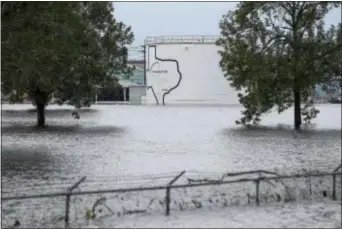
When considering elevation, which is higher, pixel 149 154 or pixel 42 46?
pixel 42 46

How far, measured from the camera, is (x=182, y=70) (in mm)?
38438

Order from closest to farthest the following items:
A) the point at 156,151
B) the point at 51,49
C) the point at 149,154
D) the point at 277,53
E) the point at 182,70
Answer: the point at 51,49
the point at 149,154
the point at 156,151
the point at 277,53
the point at 182,70

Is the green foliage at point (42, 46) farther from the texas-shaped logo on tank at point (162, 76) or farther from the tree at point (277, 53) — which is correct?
the texas-shaped logo on tank at point (162, 76)

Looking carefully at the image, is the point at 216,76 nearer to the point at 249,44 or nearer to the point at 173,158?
the point at 249,44

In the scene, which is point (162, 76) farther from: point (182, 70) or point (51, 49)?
point (51, 49)

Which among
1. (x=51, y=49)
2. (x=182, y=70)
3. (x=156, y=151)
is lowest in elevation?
(x=156, y=151)

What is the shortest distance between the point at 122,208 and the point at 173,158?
16.6 feet

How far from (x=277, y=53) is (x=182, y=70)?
24.0 m

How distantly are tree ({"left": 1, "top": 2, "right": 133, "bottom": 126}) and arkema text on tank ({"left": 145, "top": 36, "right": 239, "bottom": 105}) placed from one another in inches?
565

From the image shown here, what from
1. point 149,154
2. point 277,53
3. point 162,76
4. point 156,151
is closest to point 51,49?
point 149,154

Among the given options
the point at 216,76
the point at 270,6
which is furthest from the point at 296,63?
the point at 216,76

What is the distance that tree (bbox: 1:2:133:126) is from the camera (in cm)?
795

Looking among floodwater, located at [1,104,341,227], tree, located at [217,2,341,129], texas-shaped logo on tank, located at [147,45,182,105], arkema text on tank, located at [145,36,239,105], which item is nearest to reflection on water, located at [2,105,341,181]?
floodwater, located at [1,104,341,227]

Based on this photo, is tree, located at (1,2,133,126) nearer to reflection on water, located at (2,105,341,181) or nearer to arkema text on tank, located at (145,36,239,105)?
reflection on water, located at (2,105,341,181)
